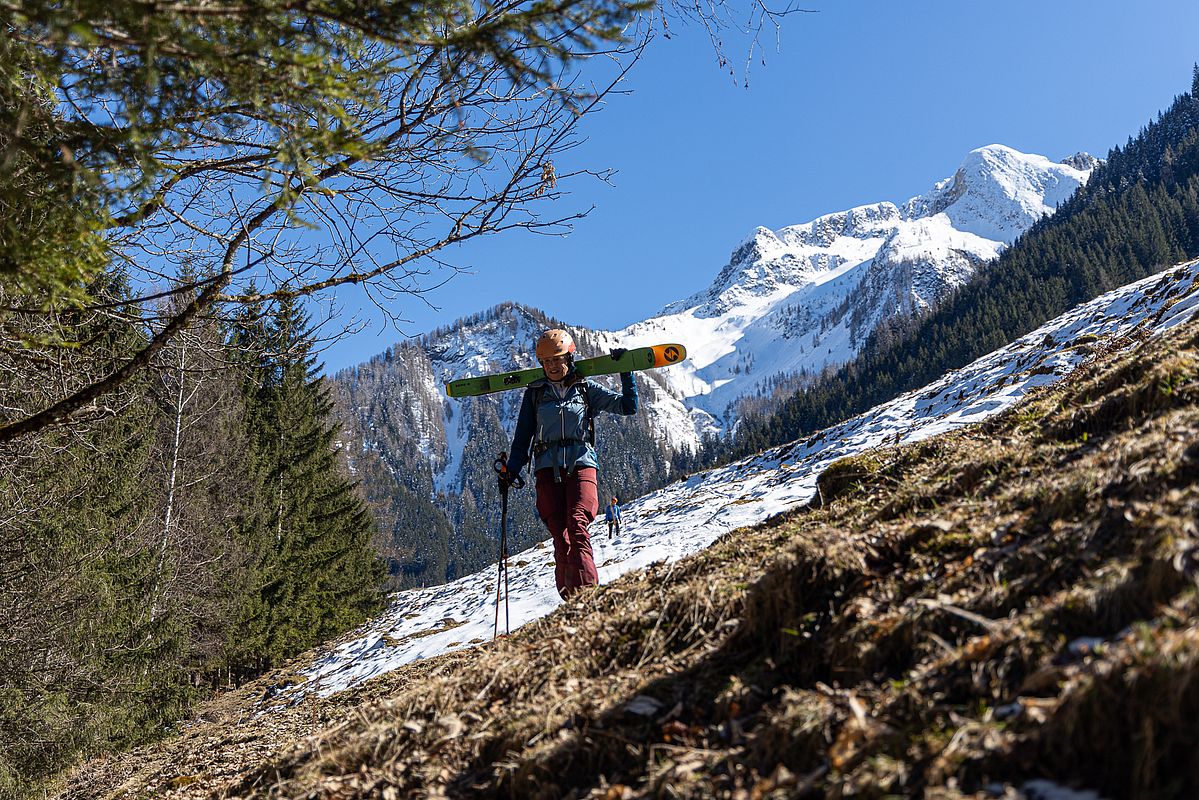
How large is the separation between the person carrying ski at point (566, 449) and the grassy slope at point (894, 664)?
158cm

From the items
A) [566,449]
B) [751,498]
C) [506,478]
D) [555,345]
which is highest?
[555,345]

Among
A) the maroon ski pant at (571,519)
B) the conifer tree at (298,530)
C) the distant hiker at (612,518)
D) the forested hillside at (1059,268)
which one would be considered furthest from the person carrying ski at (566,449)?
the forested hillside at (1059,268)

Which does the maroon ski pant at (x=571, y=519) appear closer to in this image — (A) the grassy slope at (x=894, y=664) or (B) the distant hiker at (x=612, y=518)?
(A) the grassy slope at (x=894, y=664)

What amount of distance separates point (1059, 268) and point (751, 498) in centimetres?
11582

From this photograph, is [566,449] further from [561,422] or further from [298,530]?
[298,530]

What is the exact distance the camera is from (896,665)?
2391mm

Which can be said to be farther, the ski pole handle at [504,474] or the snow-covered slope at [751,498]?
the snow-covered slope at [751,498]

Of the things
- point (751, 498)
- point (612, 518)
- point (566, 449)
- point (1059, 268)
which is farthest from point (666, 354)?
point (1059, 268)

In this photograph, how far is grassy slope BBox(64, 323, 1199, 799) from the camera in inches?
68.6

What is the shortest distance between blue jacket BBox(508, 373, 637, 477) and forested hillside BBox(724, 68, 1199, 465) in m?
107

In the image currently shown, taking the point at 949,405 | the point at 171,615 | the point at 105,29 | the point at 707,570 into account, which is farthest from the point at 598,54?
the point at 949,405

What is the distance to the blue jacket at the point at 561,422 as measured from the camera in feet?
20.9

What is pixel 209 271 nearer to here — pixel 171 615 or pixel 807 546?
pixel 807 546

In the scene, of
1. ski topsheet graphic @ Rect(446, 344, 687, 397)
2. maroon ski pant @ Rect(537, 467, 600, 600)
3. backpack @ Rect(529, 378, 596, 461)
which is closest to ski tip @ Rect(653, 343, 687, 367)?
ski topsheet graphic @ Rect(446, 344, 687, 397)
